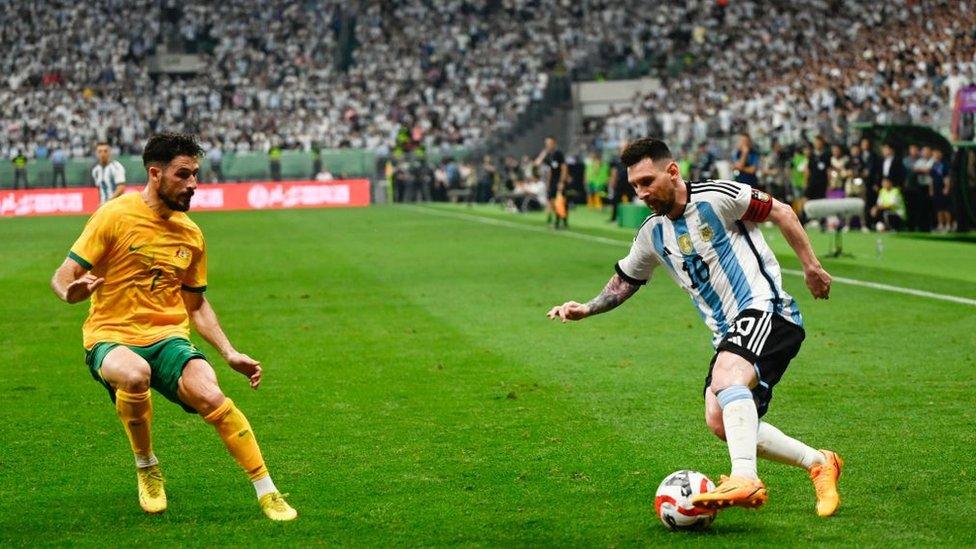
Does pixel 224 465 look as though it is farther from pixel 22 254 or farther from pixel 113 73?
pixel 113 73

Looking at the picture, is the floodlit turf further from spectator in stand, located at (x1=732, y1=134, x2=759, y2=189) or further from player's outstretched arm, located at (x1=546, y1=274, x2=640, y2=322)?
spectator in stand, located at (x1=732, y1=134, x2=759, y2=189)

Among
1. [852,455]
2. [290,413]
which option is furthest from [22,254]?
[852,455]

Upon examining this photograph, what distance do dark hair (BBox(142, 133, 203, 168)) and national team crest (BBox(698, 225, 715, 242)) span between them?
2.44m

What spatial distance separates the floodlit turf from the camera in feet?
21.4

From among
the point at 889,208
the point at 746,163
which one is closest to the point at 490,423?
the point at 746,163

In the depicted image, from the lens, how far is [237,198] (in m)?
51.9

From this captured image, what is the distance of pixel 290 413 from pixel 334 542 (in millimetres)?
3602

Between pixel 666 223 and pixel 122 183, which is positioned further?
pixel 122 183

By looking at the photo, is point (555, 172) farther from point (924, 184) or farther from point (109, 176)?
point (109, 176)

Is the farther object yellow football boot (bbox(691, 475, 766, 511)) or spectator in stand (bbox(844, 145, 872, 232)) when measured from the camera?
spectator in stand (bbox(844, 145, 872, 232))

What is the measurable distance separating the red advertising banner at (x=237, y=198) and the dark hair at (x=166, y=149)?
42998 millimetres

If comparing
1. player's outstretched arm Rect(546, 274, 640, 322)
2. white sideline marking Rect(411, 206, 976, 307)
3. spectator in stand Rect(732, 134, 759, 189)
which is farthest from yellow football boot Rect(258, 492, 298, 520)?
spectator in stand Rect(732, 134, 759, 189)

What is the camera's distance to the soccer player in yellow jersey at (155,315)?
21.5 feet

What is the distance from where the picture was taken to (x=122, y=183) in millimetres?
23734
